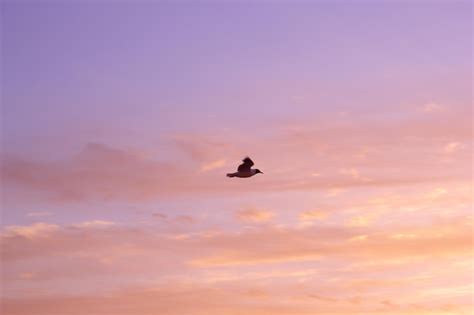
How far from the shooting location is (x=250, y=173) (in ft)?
639
